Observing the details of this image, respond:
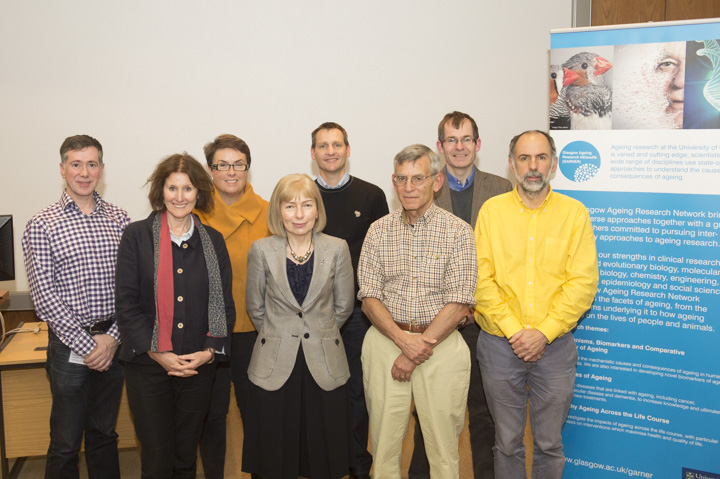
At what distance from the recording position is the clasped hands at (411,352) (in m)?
2.49

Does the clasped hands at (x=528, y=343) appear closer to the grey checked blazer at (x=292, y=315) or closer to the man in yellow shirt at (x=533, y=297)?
the man in yellow shirt at (x=533, y=297)

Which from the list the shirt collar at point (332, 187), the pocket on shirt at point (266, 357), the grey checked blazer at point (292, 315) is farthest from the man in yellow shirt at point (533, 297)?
the pocket on shirt at point (266, 357)

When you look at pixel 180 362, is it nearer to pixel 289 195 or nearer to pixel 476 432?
pixel 289 195

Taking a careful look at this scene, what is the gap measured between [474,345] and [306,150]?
6.56ft

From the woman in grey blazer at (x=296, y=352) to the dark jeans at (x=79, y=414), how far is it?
0.76 m

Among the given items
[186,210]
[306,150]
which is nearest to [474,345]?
[186,210]

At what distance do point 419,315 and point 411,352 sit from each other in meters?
0.18

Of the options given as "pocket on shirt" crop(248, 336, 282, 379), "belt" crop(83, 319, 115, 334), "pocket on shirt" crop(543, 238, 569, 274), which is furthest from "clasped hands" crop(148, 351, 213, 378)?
"pocket on shirt" crop(543, 238, 569, 274)

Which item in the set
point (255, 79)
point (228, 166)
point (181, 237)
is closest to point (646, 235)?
point (228, 166)

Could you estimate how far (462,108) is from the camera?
4.25 metres

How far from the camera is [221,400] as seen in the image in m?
2.89

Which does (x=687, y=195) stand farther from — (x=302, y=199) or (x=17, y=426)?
(x=17, y=426)

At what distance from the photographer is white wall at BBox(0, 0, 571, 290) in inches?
151

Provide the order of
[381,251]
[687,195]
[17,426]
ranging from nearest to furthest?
[381,251], [687,195], [17,426]
